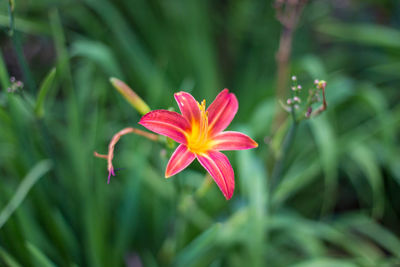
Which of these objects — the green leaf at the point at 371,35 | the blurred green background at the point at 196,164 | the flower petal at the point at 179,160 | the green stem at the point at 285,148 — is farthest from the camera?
the green leaf at the point at 371,35

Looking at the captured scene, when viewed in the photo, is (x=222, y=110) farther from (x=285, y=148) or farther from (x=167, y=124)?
(x=285, y=148)

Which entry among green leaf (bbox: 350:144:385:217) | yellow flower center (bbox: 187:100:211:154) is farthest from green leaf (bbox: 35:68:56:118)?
green leaf (bbox: 350:144:385:217)

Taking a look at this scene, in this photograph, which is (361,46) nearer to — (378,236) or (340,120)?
(340,120)

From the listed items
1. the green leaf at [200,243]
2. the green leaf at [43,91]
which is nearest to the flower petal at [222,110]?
the green leaf at [200,243]

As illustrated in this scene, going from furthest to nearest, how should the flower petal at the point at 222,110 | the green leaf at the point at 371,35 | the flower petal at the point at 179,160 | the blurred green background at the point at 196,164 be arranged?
the green leaf at the point at 371,35, the blurred green background at the point at 196,164, the flower petal at the point at 222,110, the flower petal at the point at 179,160

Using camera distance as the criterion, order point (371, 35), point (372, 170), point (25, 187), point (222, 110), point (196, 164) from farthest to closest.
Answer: point (371, 35) → point (196, 164) → point (372, 170) → point (25, 187) → point (222, 110)

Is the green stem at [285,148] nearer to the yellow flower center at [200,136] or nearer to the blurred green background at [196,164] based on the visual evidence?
the blurred green background at [196,164]

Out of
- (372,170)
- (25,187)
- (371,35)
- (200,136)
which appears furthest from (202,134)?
(371,35)
